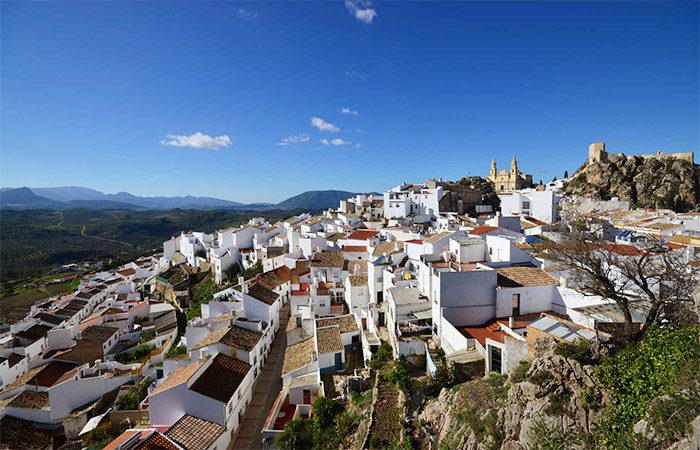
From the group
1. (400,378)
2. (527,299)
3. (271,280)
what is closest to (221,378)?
(400,378)

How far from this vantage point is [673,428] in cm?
473

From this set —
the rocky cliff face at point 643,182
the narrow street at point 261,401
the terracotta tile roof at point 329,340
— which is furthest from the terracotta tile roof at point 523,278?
the rocky cliff face at point 643,182

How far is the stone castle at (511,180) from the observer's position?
217ft

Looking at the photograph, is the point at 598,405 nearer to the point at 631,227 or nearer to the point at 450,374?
the point at 450,374

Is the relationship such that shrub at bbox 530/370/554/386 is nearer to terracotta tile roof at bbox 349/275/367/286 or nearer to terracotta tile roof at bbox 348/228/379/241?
terracotta tile roof at bbox 349/275/367/286

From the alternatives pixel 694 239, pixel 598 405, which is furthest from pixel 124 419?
pixel 694 239

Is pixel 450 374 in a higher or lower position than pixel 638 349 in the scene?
lower

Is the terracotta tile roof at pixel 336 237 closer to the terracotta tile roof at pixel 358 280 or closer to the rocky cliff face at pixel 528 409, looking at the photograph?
the terracotta tile roof at pixel 358 280

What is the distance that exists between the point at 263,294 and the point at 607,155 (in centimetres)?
6485

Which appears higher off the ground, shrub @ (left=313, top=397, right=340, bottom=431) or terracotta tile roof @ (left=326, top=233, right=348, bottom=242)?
terracotta tile roof @ (left=326, top=233, right=348, bottom=242)

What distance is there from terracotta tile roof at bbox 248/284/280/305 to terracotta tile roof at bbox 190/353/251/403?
18.2 feet

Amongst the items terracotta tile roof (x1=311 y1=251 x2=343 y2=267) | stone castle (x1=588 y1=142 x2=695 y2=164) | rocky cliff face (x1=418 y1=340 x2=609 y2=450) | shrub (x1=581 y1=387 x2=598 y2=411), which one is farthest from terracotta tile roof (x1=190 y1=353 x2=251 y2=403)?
stone castle (x1=588 y1=142 x2=695 y2=164)

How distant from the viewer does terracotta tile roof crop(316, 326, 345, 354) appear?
1650cm

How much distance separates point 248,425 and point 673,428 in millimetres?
17136
